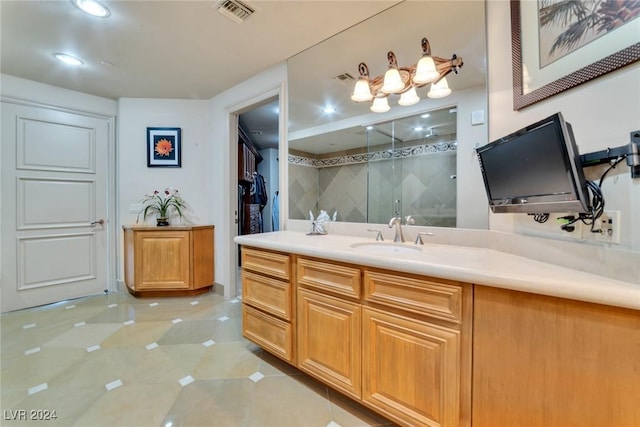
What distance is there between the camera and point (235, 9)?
1799 millimetres

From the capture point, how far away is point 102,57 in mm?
2361

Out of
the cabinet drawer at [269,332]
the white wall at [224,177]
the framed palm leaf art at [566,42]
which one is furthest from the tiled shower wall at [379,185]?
the white wall at [224,177]

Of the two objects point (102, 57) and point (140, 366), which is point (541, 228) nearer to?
point (140, 366)

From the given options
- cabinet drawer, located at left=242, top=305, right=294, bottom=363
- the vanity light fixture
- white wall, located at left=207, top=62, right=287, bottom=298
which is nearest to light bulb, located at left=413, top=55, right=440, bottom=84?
the vanity light fixture

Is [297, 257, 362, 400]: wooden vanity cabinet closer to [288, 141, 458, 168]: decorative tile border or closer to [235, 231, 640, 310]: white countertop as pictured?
[235, 231, 640, 310]: white countertop

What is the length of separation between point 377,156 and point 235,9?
1.45 metres

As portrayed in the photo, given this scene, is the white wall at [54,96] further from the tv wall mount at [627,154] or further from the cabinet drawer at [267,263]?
the tv wall mount at [627,154]

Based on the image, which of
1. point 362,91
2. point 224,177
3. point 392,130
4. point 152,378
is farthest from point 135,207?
A: point 392,130

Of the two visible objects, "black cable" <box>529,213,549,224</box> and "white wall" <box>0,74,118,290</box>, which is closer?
"black cable" <box>529,213,549,224</box>

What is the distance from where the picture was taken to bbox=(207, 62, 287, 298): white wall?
3082mm

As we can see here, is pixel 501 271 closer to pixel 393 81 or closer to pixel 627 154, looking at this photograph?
pixel 627 154

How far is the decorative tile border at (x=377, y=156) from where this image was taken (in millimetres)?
1668

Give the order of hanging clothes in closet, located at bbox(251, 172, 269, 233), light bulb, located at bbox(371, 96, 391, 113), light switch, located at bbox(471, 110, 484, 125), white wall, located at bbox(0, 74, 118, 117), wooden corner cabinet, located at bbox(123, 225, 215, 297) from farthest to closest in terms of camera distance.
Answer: hanging clothes in closet, located at bbox(251, 172, 269, 233), wooden corner cabinet, located at bbox(123, 225, 215, 297), white wall, located at bbox(0, 74, 118, 117), light bulb, located at bbox(371, 96, 391, 113), light switch, located at bbox(471, 110, 484, 125)

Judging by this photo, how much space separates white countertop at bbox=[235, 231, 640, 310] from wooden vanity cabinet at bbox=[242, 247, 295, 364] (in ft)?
0.98
